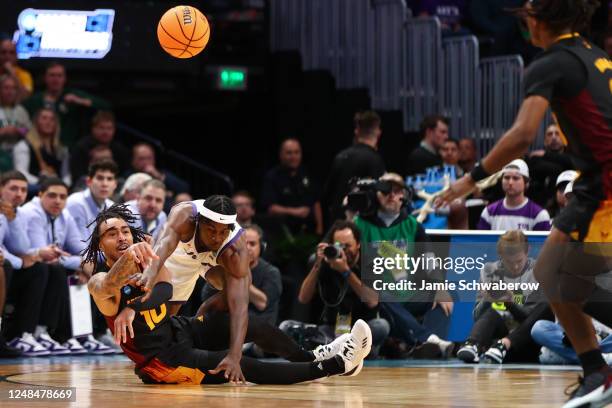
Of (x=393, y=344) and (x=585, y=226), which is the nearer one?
(x=585, y=226)

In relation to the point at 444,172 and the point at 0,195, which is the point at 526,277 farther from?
the point at 0,195

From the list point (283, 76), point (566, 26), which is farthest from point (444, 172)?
point (566, 26)

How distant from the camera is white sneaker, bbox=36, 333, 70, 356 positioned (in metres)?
10.9

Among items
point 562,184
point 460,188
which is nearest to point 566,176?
point 562,184

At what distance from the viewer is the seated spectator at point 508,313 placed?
9938 millimetres

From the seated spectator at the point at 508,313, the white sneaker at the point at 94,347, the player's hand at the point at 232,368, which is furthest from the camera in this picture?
the white sneaker at the point at 94,347

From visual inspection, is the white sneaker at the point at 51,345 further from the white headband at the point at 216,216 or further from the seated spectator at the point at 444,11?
the seated spectator at the point at 444,11

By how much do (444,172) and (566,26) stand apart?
663cm

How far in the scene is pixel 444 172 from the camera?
12055 millimetres

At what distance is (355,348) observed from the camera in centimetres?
765

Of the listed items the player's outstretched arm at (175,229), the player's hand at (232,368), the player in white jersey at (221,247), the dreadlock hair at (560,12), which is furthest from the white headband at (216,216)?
the dreadlock hair at (560,12)

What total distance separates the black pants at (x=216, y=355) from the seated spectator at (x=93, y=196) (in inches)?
164

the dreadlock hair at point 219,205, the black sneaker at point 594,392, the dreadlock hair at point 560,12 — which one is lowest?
the black sneaker at point 594,392

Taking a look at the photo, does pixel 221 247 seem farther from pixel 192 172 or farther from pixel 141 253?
pixel 192 172
